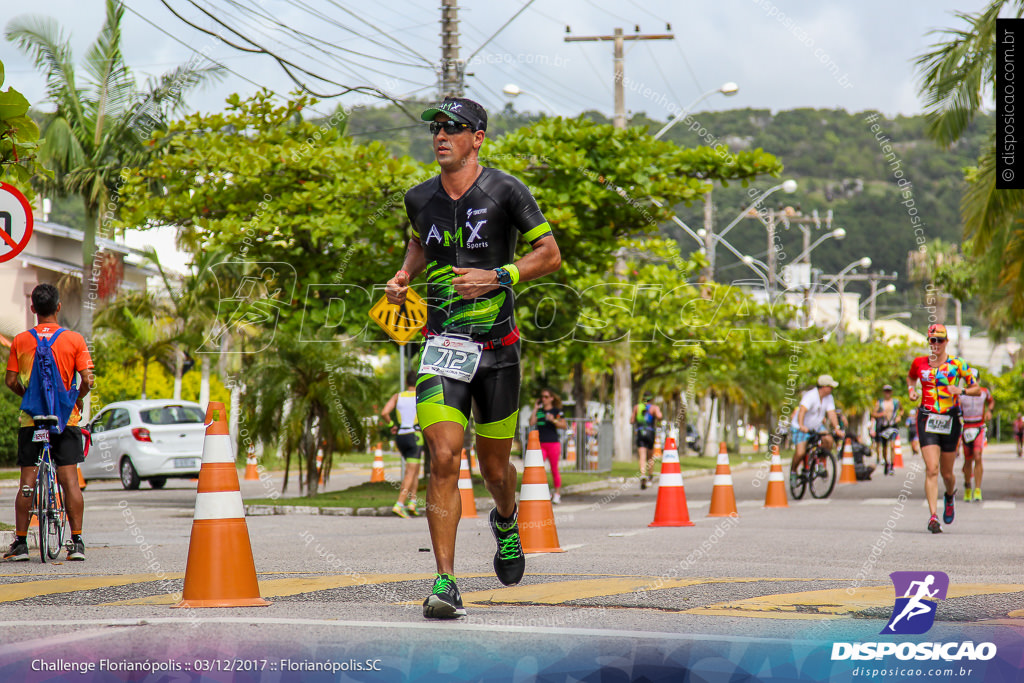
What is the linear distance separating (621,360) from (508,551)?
31.0m

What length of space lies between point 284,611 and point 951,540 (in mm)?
7217

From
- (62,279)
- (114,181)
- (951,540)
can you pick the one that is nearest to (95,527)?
(951,540)

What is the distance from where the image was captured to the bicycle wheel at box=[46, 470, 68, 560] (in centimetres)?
851

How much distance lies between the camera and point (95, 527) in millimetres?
12977

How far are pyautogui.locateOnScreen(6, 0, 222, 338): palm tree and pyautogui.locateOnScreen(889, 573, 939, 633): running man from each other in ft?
76.5

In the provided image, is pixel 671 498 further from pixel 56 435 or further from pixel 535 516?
pixel 56 435

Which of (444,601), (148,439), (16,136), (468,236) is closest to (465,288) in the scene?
(468,236)

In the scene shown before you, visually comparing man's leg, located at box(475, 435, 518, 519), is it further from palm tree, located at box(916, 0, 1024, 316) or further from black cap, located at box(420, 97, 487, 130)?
palm tree, located at box(916, 0, 1024, 316)

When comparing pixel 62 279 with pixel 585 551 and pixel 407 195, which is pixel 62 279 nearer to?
pixel 585 551

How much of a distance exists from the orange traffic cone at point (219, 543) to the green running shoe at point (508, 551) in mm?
1206

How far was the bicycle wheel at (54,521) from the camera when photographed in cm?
851

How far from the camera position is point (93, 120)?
27.0m

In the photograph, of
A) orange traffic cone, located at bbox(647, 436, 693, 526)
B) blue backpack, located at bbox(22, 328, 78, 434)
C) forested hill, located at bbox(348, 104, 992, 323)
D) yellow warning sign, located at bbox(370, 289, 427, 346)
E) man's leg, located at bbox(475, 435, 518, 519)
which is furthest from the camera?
forested hill, located at bbox(348, 104, 992, 323)

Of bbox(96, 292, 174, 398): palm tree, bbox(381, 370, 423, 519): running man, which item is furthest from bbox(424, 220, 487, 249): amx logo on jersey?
bbox(96, 292, 174, 398): palm tree
